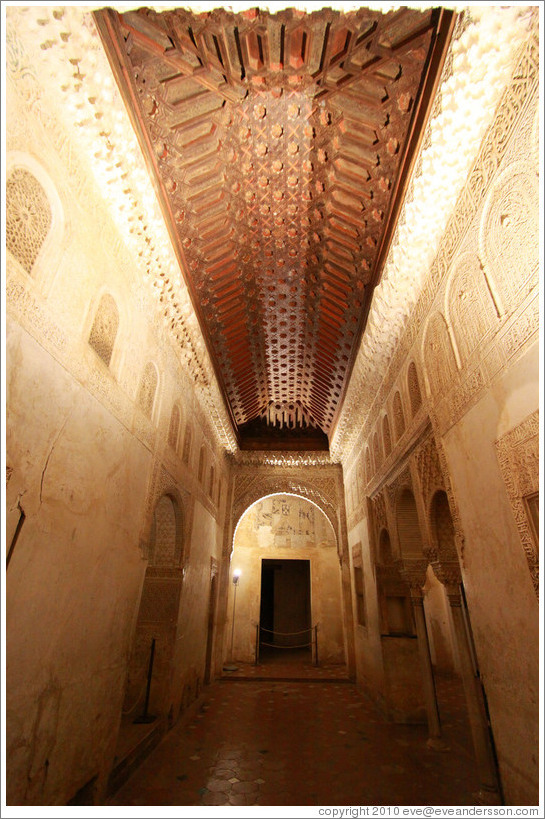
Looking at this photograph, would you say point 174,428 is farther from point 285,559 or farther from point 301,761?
point 285,559

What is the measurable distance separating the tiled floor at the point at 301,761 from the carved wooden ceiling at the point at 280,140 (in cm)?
433

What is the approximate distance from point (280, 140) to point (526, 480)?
2.98 meters

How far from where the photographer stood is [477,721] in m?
3.33

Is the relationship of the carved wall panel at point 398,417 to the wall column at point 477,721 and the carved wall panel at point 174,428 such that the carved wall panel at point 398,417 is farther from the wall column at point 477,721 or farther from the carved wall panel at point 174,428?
the carved wall panel at point 174,428

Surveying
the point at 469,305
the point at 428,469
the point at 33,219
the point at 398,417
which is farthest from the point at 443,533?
the point at 33,219

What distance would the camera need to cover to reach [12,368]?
2.06 metres

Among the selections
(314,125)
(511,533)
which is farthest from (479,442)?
(314,125)

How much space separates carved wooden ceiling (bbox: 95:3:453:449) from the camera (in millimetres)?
2484

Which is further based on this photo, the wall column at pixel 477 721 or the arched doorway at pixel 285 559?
the arched doorway at pixel 285 559

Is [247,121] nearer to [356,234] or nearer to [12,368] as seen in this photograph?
[356,234]

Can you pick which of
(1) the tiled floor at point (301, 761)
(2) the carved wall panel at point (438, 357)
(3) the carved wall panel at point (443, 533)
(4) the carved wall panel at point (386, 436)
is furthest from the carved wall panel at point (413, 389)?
(1) the tiled floor at point (301, 761)

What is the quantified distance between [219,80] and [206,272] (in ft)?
5.70

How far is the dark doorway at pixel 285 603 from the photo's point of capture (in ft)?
43.5

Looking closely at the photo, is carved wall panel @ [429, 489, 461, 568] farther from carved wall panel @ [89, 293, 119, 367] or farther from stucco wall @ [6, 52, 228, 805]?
carved wall panel @ [89, 293, 119, 367]
